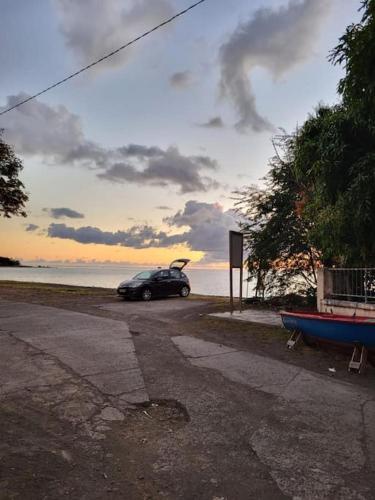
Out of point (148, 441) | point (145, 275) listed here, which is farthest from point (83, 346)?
point (145, 275)

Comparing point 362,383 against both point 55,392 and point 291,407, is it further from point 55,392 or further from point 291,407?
point 55,392

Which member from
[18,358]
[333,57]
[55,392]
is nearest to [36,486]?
[55,392]

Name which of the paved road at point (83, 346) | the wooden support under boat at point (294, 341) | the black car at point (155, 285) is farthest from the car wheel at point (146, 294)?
the wooden support under boat at point (294, 341)

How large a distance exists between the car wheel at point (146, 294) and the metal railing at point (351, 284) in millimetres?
10893

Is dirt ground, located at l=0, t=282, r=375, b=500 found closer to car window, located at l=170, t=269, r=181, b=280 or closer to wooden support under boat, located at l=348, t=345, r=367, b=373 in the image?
wooden support under boat, located at l=348, t=345, r=367, b=373

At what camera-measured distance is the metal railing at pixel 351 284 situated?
10.6 metres

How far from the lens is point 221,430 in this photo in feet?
15.4

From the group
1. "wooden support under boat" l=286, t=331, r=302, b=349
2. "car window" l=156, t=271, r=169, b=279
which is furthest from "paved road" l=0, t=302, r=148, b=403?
"car window" l=156, t=271, r=169, b=279

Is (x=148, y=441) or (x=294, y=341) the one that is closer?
(x=148, y=441)

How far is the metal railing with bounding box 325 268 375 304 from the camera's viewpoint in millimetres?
10562

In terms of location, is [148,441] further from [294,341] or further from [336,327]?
[294,341]

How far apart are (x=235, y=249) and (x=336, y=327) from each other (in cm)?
756

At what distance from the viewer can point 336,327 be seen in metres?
8.18

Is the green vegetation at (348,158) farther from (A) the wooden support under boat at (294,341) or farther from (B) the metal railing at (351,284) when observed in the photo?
(A) the wooden support under boat at (294,341)
